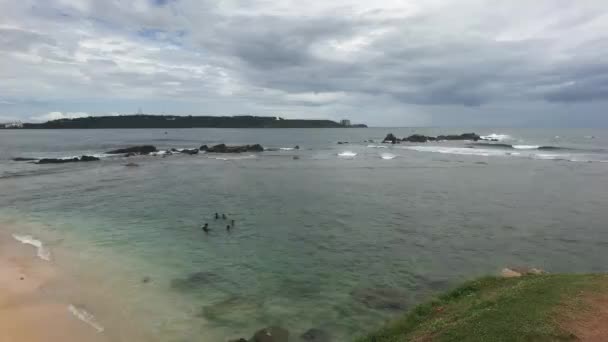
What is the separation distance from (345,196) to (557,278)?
2331 cm

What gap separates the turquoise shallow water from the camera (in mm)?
14234

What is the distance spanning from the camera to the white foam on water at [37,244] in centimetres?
1909

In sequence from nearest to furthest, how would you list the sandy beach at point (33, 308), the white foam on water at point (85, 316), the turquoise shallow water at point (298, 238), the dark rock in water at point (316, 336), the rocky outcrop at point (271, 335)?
the rocky outcrop at point (271, 335), the dark rock in water at point (316, 336), the sandy beach at point (33, 308), the white foam on water at point (85, 316), the turquoise shallow water at point (298, 238)

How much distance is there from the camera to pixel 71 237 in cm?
2228

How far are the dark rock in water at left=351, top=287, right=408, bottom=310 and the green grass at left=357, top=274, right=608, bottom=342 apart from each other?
1.73 m

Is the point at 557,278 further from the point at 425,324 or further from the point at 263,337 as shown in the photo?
A: the point at 263,337

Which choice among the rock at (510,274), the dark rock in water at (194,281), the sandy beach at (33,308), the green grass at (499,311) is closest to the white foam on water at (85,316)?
the sandy beach at (33,308)

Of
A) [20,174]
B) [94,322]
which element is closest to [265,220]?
[94,322]

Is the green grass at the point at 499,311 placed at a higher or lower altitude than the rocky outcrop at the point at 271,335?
higher

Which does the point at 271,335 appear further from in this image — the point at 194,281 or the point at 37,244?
the point at 37,244

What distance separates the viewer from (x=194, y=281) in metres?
16.4

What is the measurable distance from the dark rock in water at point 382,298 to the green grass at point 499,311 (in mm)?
1733

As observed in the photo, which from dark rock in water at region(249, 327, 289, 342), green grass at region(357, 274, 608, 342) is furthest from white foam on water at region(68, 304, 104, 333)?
green grass at region(357, 274, 608, 342)

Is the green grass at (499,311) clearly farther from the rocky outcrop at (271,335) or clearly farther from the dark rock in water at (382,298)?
the rocky outcrop at (271,335)
